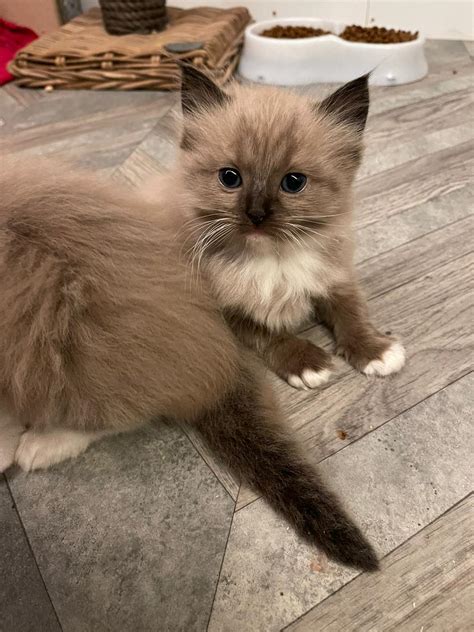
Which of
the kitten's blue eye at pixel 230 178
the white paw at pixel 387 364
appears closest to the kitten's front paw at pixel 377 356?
the white paw at pixel 387 364

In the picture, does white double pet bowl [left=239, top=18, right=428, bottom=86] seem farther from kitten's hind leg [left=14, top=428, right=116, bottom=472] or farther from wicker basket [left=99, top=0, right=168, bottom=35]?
kitten's hind leg [left=14, top=428, right=116, bottom=472]

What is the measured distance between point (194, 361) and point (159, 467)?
8.5 inches

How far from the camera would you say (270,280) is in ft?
3.08

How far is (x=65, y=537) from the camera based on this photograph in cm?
80

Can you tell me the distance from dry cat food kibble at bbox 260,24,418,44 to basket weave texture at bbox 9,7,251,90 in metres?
0.20

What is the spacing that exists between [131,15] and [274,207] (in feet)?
6.25

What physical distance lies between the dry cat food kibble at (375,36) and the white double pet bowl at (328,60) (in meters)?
0.09

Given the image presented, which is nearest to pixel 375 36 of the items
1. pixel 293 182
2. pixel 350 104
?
pixel 350 104

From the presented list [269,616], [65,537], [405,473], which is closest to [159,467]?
[65,537]

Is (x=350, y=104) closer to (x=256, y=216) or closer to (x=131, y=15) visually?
(x=256, y=216)

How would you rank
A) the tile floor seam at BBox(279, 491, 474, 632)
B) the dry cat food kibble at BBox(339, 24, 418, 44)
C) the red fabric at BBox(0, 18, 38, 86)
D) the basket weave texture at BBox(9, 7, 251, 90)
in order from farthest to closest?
the red fabric at BBox(0, 18, 38, 86) < the dry cat food kibble at BBox(339, 24, 418, 44) < the basket weave texture at BBox(9, 7, 251, 90) < the tile floor seam at BBox(279, 491, 474, 632)

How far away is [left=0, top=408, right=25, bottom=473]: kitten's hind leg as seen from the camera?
87 centimetres

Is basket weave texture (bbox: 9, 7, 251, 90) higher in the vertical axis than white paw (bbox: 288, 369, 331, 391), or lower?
higher

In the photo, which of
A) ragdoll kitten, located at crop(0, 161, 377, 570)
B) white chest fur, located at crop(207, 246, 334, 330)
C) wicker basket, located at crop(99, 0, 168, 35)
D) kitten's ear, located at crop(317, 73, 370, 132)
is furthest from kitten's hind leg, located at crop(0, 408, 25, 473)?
wicker basket, located at crop(99, 0, 168, 35)
